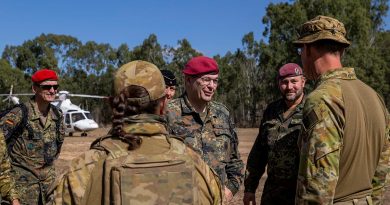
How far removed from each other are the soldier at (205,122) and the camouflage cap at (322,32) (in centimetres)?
119

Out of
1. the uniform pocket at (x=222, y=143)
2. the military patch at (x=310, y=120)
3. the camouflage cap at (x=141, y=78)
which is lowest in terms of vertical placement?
the uniform pocket at (x=222, y=143)

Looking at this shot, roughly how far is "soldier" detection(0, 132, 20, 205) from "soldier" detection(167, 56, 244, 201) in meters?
1.48

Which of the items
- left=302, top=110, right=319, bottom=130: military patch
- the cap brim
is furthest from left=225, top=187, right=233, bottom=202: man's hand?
the cap brim

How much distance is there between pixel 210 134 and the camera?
Answer: 4.08 metres

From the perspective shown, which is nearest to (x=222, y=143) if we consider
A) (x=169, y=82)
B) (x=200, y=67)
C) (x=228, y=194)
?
(x=228, y=194)

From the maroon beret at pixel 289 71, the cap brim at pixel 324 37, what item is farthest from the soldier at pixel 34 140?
the cap brim at pixel 324 37

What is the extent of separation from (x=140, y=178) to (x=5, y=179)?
2.69 m

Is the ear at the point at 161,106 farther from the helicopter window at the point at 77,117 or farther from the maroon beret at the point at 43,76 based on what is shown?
the helicopter window at the point at 77,117

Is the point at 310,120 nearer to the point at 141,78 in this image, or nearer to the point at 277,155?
the point at 141,78

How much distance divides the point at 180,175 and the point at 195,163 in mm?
121

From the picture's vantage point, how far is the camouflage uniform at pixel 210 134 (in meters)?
4.03

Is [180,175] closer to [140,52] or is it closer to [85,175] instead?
[85,175]

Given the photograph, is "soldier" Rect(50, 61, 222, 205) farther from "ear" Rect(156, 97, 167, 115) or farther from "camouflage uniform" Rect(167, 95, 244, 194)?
"camouflage uniform" Rect(167, 95, 244, 194)

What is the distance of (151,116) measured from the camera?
2.19 metres
